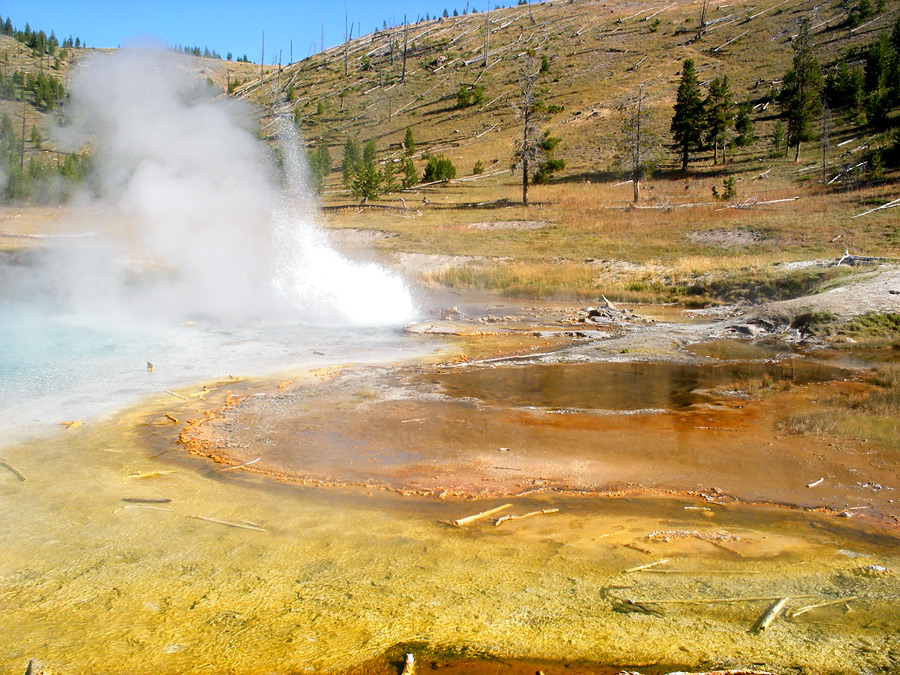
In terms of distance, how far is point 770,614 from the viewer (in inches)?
147

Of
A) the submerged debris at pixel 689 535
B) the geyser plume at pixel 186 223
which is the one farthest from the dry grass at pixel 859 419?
the geyser plume at pixel 186 223

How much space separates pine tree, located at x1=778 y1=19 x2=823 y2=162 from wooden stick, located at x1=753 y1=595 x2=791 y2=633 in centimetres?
4283

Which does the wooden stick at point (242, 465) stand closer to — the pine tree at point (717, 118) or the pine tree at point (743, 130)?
the pine tree at point (717, 118)

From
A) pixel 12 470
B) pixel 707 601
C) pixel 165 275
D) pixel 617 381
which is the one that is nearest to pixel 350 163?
pixel 165 275

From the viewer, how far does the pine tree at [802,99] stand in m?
41.0

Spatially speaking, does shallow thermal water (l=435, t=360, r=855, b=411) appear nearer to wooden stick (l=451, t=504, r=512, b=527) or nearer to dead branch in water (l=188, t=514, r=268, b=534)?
wooden stick (l=451, t=504, r=512, b=527)

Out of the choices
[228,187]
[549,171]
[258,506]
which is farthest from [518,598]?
[549,171]

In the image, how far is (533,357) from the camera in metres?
11.6

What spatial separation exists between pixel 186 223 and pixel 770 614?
14721 mm

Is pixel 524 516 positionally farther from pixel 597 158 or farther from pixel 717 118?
pixel 597 158

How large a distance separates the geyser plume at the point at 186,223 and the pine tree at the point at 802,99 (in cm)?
3346

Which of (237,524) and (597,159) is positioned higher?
(597,159)

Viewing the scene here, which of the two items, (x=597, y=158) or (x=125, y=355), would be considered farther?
(x=597, y=158)

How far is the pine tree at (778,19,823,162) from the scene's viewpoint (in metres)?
41.0
